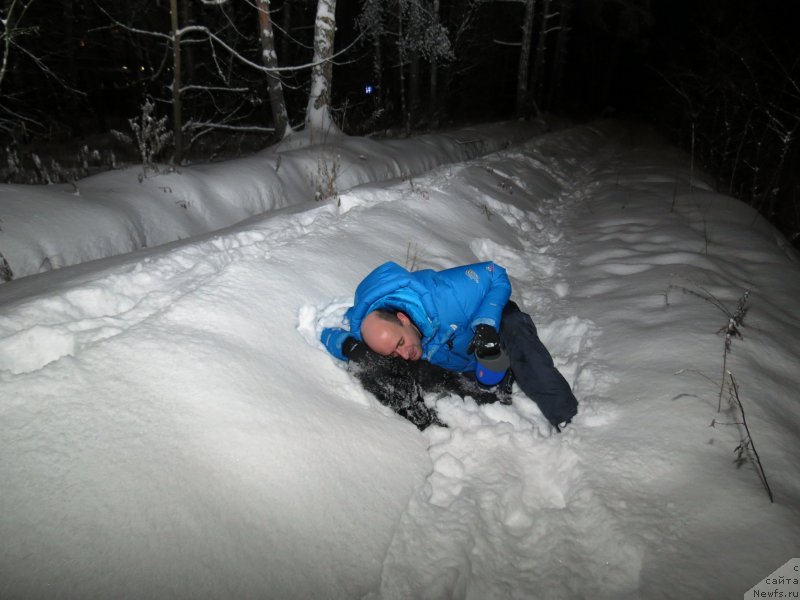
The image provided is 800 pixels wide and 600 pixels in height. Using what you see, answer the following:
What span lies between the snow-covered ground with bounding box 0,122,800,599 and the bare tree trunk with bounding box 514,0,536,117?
13.7 meters

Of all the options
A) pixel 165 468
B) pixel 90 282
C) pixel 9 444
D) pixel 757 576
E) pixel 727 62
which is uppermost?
pixel 727 62

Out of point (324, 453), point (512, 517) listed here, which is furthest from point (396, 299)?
point (512, 517)

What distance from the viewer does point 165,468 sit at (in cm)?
132

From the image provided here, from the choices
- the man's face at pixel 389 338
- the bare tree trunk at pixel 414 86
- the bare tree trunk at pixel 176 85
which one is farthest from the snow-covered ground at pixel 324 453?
the bare tree trunk at pixel 414 86

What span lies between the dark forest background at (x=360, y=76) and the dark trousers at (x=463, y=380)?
426cm

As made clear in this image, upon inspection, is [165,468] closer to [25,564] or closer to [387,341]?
[25,564]

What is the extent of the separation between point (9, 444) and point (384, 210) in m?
3.18

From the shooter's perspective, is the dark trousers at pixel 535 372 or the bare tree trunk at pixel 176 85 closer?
the dark trousers at pixel 535 372

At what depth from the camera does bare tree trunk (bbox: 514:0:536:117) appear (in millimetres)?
13223

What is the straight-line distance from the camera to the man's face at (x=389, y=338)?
1913 millimetres

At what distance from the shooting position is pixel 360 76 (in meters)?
18.1

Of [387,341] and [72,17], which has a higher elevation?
[72,17]

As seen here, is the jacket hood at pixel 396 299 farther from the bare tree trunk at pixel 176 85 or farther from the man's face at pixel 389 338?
the bare tree trunk at pixel 176 85

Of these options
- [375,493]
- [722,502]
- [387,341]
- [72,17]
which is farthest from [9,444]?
[72,17]
